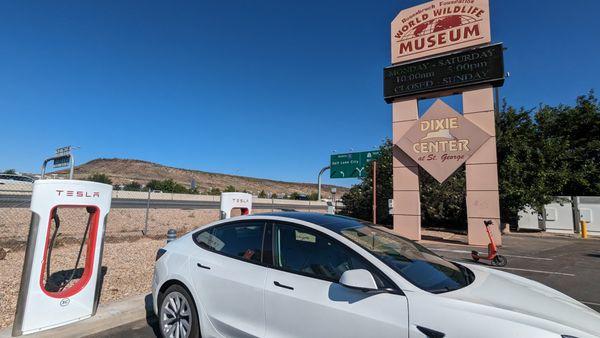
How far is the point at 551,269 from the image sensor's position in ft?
30.1

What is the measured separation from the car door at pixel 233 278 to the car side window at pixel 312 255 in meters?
0.23

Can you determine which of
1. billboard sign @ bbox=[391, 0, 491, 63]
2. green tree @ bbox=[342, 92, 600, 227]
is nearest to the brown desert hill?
green tree @ bbox=[342, 92, 600, 227]

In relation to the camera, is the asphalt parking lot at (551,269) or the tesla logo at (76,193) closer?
the tesla logo at (76,193)

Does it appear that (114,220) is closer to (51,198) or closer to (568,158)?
(51,198)

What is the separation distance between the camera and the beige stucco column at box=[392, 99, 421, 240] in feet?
54.8

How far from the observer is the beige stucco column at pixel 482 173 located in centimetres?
1488

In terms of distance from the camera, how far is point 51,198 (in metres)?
4.26

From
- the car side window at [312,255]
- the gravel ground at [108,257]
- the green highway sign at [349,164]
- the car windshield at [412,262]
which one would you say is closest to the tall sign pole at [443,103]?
the gravel ground at [108,257]

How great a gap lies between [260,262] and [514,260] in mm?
10384

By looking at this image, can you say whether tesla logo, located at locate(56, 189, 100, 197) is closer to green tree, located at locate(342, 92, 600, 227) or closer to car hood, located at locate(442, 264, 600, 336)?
car hood, located at locate(442, 264, 600, 336)

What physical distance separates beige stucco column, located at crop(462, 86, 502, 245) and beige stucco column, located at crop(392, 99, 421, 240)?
2310 millimetres

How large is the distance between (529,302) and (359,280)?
1294mm

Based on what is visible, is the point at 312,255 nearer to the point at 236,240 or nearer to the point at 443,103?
the point at 236,240

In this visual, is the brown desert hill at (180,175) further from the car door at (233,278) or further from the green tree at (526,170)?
the car door at (233,278)
